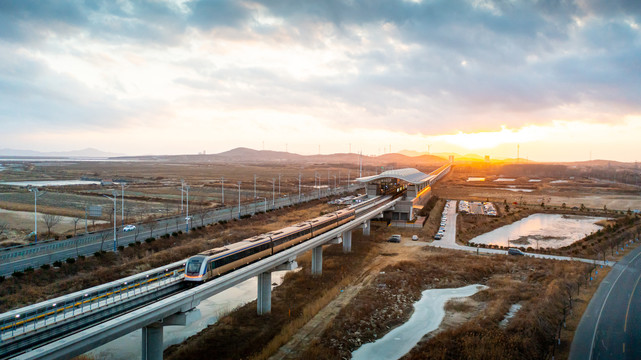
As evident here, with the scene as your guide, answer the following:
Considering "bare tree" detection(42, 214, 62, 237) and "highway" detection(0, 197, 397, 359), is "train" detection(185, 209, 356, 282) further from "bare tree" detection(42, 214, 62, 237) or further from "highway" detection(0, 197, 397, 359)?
"bare tree" detection(42, 214, 62, 237)

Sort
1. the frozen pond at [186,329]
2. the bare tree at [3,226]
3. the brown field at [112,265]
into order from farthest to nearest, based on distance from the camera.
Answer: the bare tree at [3,226] < the brown field at [112,265] < the frozen pond at [186,329]

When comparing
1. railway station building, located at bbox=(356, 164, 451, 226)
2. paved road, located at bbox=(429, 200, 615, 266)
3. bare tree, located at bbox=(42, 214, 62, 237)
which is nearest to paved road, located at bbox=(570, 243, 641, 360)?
paved road, located at bbox=(429, 200, 615, 266)

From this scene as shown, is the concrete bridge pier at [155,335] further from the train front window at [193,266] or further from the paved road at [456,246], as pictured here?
the paved road at [456,246]

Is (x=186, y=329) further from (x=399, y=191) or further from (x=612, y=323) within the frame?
(x=399, y=191)

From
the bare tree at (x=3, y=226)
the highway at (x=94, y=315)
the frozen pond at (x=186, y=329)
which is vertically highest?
the highway at (x=94, y=315)

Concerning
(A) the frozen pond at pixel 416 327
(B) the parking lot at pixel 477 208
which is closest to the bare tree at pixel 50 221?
(A) the frozen pond at pixel 416 327

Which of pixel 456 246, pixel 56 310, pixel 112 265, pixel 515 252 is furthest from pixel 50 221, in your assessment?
pixel 515 252

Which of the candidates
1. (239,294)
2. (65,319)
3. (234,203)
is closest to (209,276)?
(65,319)

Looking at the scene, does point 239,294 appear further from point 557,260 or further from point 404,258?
point 557,260
